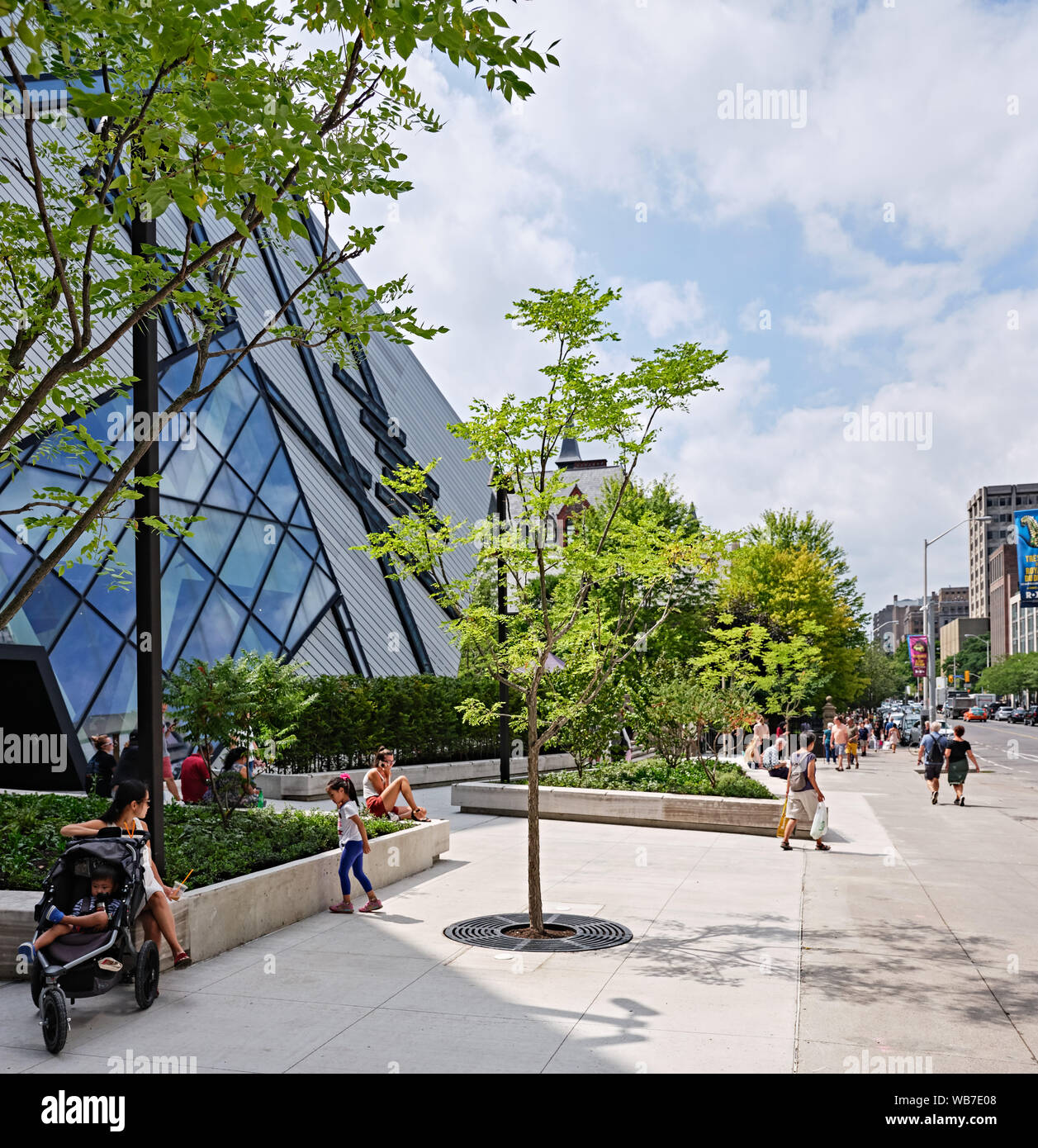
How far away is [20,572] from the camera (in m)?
15.6

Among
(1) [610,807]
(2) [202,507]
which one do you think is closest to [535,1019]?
(1) [610,807]

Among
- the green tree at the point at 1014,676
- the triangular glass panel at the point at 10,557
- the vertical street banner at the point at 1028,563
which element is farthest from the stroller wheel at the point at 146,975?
the green tree at the point at 1014,676

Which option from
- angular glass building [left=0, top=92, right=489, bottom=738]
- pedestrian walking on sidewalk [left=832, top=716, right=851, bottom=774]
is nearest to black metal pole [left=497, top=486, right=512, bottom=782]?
angular glass building [left=0, top=92, right=489, bottom=738]

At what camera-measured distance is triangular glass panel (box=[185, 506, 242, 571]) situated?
1998 centimetres

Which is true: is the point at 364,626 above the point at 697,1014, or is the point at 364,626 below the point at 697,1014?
above

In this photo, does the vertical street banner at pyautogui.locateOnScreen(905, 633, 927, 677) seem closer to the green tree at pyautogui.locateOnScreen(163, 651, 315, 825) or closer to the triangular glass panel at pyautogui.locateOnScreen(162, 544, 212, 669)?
the triangular glass panel at pyautogui.locateOnScreen(162, 544, 212, 669)

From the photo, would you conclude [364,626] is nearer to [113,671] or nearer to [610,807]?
[113,671]

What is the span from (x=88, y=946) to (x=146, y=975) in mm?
594

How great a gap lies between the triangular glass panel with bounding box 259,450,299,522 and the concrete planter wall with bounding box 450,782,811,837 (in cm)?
890

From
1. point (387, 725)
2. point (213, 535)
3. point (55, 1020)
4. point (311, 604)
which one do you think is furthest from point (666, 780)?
point (55, 1020)

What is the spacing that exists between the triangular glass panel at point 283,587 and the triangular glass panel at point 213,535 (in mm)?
1351
